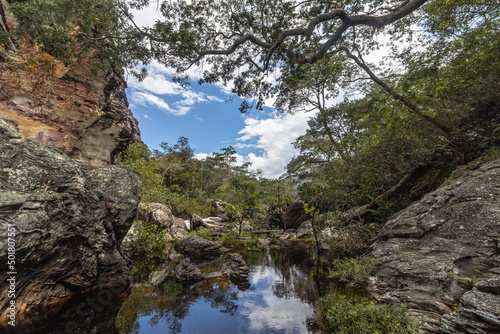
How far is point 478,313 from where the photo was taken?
9.68ft

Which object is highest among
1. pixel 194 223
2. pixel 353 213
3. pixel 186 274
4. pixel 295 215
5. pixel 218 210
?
pixel 218 210

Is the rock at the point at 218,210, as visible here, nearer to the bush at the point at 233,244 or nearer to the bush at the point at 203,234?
the bush at the point at 203,234

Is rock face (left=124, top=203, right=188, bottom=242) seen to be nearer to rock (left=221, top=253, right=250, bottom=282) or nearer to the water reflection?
rock (left=221, top=253, right=250, bottom=282)

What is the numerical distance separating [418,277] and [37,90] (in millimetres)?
18496

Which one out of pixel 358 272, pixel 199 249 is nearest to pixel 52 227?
pixel 199 249

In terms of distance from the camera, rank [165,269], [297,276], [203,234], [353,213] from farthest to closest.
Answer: [203,234] < [353,213] < [165,269] < [297,276]

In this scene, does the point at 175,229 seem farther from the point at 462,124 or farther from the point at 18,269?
the point at 462,124

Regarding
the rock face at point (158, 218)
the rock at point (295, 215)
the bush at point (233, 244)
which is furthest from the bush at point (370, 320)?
the rock at point (295, 215)

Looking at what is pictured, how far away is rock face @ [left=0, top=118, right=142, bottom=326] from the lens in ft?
11.3

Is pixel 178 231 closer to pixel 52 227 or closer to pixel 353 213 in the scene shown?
pixel 52 227

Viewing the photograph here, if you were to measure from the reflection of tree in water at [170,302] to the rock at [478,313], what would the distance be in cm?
442

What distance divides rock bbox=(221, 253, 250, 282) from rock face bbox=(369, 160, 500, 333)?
419 centimetres

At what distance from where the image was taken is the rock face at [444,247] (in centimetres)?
390

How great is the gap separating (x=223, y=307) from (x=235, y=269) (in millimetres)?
2260
